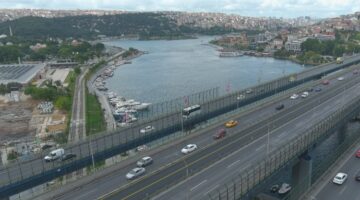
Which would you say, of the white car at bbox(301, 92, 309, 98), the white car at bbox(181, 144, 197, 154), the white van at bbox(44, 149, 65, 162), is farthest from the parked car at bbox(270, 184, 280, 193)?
the white car at bbox(301, 92, 309, 98)

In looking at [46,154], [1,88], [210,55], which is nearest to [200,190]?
[46,154]

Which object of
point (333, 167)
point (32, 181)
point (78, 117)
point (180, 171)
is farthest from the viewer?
point (78, 117)

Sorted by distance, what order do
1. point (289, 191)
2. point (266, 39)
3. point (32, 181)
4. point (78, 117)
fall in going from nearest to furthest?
point (32, 181) < point (289, 191) < point (78, 117) < point (266, 39)

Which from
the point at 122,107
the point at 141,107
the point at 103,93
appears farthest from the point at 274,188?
the point at 103,93

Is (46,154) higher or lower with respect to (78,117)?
higher

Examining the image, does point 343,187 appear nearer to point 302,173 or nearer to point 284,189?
point 302,173

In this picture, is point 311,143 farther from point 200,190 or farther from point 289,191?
point 200,190

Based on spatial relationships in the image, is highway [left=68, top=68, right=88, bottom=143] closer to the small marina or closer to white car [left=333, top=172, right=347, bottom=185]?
the small marina
